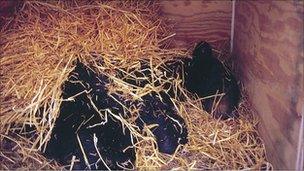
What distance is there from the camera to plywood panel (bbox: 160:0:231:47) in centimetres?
244

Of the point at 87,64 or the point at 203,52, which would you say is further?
the point at 203,52

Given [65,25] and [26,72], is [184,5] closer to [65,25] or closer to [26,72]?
[65,25]

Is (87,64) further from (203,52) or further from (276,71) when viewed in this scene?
(276,71)

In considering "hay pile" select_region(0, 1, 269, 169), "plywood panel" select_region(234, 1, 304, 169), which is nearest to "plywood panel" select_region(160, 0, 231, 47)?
"hay pile" select_region(0, 1, 269, 169)

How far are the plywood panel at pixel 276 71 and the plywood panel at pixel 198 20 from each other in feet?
1.09

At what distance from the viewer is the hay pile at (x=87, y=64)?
167 cm

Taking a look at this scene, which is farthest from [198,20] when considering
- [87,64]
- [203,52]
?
[87,64]

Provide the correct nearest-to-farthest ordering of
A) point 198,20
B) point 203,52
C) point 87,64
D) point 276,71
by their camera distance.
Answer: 1. point 276,71
2. point 87,64
3. point 203,52
4. point 198,20

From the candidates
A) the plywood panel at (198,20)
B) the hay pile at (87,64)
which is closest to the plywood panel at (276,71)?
the hay pile at (87,64)

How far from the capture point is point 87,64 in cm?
190

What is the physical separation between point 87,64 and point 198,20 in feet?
2.76

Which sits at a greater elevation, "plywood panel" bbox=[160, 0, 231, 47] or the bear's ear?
"plywood panel" bbox=[160, 0, 231, 47]

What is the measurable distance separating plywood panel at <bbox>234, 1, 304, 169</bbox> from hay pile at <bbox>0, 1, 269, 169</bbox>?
0.13m

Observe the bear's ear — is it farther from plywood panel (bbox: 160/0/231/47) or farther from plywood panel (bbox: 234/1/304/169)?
plywood panel (bbox: 160/0/231/47)
